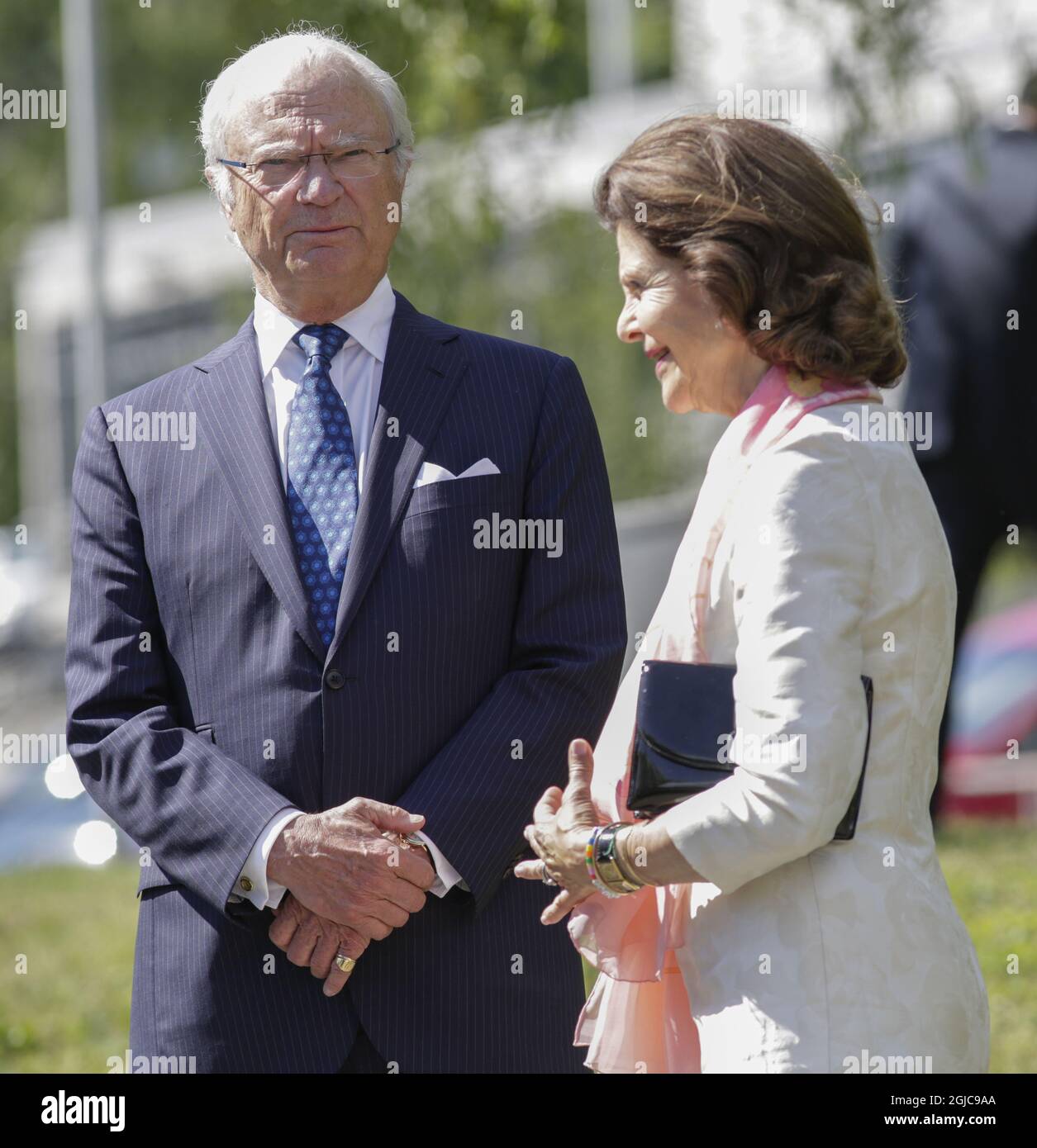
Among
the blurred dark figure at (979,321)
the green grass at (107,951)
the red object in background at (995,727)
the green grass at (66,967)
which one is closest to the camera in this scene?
the green grass at (107,951)

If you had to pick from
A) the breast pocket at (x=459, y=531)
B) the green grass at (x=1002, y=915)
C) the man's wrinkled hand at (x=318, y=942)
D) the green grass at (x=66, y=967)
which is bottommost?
the green grass at (x=66, y=967)

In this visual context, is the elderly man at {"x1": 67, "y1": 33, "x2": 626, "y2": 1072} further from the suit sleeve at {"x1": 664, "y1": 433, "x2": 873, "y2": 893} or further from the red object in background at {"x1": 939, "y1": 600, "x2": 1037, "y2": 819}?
the red object in background at {"x1": 939, "y1": 600, "x2": 1037, "y2": 819}

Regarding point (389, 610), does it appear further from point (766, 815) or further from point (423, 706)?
point (766, 815)

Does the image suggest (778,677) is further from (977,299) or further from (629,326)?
(977,299)

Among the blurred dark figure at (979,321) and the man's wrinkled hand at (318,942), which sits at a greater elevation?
the blurred dark figure at (979,321)

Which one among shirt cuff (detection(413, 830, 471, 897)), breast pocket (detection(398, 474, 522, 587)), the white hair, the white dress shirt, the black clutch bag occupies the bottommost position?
shirt cuff (detection(413, 830, 471, 897))

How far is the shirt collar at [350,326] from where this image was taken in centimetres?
319

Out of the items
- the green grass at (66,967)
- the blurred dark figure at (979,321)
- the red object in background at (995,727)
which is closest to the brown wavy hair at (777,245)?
the green grass at (66,967)

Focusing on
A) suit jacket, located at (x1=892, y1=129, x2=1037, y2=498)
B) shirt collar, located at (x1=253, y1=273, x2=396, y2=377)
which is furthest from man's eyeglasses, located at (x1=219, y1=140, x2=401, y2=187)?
suit jacket, located at (x1=892, y1=129, x2=1037, y2=498)

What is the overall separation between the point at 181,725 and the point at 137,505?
395 mm

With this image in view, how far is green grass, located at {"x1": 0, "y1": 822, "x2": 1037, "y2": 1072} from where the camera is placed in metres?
5.31

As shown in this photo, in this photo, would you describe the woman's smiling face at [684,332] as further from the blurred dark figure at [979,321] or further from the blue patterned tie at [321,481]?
the blurred dark figure at [979,321]

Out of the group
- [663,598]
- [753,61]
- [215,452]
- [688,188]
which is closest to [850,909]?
[663,598]

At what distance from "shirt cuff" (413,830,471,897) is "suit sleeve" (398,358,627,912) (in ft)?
0.04
